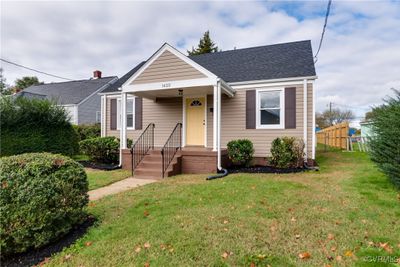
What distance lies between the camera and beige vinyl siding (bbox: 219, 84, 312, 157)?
27.3 ft

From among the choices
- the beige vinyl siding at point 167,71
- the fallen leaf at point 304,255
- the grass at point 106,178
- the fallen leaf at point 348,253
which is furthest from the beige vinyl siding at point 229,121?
the fallen leaf at point 304,255

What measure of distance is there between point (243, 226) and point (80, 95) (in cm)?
2180

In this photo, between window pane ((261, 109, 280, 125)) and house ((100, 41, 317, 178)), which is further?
window pane ((261, 109, 280, 125))

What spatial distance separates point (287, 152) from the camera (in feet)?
25.0

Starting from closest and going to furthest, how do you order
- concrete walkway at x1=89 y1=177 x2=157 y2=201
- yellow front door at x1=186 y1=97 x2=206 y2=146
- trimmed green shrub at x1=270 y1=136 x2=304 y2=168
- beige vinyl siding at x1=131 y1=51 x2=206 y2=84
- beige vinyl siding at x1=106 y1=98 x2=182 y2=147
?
1. concrete walkway at x1=89 y1=177 x2=157 y2=201
2. trimmed green shrub at x1=270 y1=136 x2=304 y2=168
3. beige vinyl siding at x1=131 y1=51 x2=206 y2=84
4. yellow front door at x1=186 y1=97 x2=206 y2=146
5. beige vinyl siding at x1=106 y1=98 x2=182 y2=147

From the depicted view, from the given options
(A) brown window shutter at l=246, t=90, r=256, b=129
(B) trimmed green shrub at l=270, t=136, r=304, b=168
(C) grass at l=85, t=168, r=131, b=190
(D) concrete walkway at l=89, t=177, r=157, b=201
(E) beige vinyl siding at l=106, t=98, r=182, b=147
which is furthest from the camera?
(E) beige vinyl siding at l=106, t=98, r=182, b=147

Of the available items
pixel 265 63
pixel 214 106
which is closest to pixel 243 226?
pixel 214 106

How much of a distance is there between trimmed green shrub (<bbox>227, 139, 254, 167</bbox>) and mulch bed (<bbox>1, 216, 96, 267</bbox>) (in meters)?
5.50

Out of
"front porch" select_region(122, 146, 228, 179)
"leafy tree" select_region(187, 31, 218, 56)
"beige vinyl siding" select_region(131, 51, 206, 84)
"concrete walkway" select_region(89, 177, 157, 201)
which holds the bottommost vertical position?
"concrete walkway" select_region(89, 177, 157, 201)

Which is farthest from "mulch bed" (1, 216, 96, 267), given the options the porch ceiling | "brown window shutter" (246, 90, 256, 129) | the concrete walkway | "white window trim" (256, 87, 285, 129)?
"white window trim" (256, 87, 285, 129)

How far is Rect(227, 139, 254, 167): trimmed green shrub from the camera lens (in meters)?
7.99

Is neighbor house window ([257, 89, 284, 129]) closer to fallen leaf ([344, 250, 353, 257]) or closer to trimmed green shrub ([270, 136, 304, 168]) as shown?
trimmed green shrub ([270, 136, 304, 168])

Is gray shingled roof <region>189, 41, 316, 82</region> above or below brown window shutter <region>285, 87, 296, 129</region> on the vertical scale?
above

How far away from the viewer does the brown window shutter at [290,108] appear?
8.37 m
